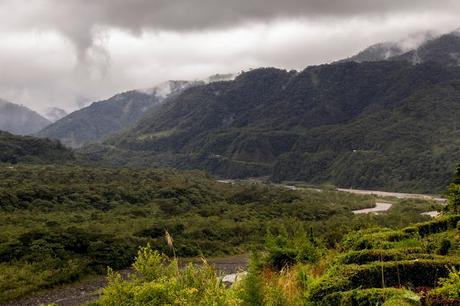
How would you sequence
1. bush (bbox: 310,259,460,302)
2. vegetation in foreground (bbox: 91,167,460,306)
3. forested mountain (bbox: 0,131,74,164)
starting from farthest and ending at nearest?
forested mountain (bbox: 0,131,74,164) → bush (bbox: 310,259,460,302) → vegetation in foreground (bbox: 91,167,460,306)

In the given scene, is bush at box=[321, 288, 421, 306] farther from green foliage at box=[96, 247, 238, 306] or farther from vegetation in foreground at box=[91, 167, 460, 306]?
green foliage at box=[96, 247, 238, 306]

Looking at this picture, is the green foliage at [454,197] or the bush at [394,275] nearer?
the bush at [394,275]

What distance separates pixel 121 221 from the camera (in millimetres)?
81062

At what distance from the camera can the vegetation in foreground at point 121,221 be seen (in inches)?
2148

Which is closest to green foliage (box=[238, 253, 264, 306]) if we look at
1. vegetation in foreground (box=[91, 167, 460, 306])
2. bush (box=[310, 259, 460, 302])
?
vegetation in foreground (box=[91, 167, 460, 306])

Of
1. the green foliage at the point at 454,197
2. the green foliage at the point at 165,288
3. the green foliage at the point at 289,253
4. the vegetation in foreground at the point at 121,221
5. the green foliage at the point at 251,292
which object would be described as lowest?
the vegetation in foreground at the point at 121,221

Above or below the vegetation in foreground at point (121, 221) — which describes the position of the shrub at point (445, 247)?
above

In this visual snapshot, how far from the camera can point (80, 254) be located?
58969mm

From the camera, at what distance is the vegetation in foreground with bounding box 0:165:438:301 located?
54.6 m

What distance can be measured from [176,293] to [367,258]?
8776mm

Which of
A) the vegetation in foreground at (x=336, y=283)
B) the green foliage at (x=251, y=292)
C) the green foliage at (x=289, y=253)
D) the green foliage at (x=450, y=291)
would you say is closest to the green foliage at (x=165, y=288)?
the vegetation in foreground at (x=336, y=283)

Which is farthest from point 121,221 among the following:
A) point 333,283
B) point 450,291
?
point 450,291

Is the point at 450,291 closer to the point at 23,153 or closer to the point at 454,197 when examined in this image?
the point at 454,197

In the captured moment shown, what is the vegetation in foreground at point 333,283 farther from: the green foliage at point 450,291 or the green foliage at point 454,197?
the green foliage at point 454,197
